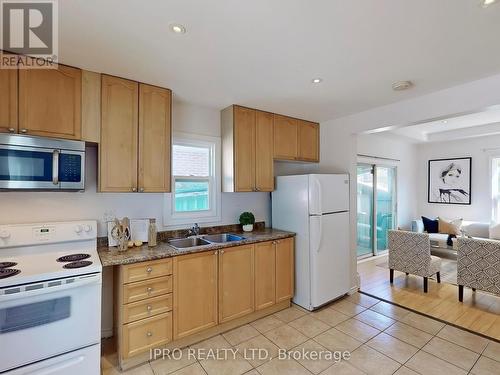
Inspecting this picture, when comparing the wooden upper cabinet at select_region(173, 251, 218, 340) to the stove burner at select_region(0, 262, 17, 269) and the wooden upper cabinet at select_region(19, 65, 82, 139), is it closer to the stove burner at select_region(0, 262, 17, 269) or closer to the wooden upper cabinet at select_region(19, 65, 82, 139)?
the stove burner at select_region(0, 262, 17, 269)

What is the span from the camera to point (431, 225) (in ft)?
17.8

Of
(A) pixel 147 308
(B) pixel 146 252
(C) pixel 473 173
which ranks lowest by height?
(A) pixel 147 308

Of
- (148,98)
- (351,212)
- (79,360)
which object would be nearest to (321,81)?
(148,98)

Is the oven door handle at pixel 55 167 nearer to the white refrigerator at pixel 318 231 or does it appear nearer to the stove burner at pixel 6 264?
the stove burner at pixel 6 264

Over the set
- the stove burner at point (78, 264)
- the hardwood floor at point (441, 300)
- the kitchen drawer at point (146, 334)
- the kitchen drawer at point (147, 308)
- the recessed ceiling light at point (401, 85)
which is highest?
the recessed ceiling light at point (401, 85)

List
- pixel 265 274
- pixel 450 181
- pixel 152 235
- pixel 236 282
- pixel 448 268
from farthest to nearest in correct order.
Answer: pixel 450 181 → pixel 448 268 → pixel 265 274 → pixel 236 282 → pixel 152 235

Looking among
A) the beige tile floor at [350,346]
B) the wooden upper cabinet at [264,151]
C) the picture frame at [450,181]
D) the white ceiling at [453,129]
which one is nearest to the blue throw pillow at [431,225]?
the picture frame at [450,181]

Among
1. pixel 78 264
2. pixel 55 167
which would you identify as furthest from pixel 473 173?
pixel 55 167

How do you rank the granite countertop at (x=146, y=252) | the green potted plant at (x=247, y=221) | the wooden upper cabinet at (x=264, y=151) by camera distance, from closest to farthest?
1. the granite countertop at (x=146, y=252)
2. the wooden upper cabinet at (x=264, y=151)
3. the green potted plant at (x=247, y=221)

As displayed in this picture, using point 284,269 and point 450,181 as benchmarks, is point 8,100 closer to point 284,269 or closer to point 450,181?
point 284,269

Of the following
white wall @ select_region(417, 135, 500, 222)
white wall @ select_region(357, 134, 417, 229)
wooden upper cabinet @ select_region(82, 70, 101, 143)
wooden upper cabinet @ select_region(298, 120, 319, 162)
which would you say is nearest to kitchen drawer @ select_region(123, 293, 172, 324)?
wooden upper cabinet @ select_region(82, 70, 101, 143)

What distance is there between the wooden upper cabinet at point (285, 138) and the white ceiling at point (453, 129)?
237cm

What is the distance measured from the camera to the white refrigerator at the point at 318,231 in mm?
2977

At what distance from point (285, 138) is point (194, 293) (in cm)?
220
